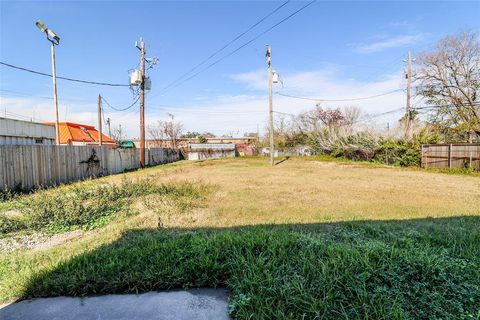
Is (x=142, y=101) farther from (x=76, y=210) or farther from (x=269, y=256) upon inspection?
(x=269, y=256)

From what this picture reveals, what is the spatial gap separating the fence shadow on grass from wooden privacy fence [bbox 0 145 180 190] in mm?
6599

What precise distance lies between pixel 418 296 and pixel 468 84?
22.8 m

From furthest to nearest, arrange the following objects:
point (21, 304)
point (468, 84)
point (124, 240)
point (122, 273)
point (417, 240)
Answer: point (468, 84)
point (124, 240)
point (417, 240)
point (122, 273)
point (21, 304)

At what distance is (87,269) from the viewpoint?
252cm

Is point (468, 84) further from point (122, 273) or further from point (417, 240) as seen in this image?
point (122, 273)

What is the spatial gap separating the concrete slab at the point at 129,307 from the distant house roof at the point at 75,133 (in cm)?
2682

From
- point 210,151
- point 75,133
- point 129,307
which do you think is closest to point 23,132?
point 75,133

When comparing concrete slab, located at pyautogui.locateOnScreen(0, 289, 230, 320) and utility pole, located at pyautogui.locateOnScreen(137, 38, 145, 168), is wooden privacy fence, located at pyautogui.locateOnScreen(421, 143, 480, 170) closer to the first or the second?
concrete slab, located at pyautogui.locateOnScreen(0, 289, 230, 320)

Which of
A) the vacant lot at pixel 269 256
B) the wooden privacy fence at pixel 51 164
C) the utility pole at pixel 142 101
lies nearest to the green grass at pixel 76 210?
the vacant lot at pixel 269 256

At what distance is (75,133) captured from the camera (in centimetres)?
2645

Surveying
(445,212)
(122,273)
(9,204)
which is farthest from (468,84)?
(9,204)

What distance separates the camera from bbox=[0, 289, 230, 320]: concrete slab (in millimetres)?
1915

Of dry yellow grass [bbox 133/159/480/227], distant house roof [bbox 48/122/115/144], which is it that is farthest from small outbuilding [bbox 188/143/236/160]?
dry yellow grass [bbox 133/159/480/227]

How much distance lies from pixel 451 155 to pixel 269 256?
50.6 ft
